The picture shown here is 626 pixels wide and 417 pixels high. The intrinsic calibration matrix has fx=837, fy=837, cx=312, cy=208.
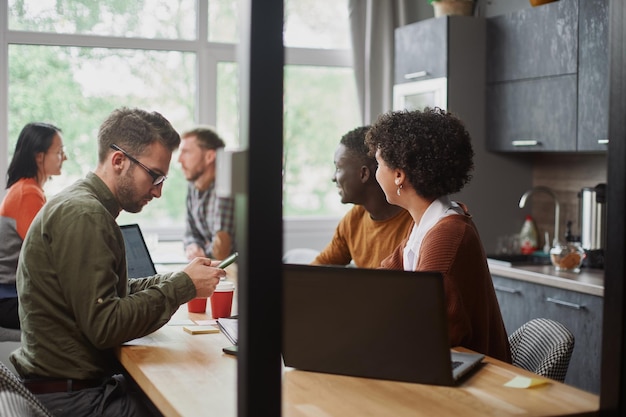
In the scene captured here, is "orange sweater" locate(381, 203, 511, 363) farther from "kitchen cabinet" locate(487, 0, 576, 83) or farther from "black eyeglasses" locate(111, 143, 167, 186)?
"kitchen cabinet" locate(487, 0, 576, 83)

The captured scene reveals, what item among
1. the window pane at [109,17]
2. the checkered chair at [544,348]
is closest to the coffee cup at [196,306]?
the checkered chair at [544,348]

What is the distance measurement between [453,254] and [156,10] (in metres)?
3.84

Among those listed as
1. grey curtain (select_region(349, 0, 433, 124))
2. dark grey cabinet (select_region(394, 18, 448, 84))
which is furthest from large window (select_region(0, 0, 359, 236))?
dark grey cabinet (select_region(394, 18, 448, 84))

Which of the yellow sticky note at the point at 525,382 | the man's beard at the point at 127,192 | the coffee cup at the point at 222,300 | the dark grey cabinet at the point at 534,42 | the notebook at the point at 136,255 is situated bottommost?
the yellow sticky note at the point at 525,382

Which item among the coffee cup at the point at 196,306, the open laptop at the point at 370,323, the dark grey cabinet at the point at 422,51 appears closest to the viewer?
the open laptop at the point at 370,323

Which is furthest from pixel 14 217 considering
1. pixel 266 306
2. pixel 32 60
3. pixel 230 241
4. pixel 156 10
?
pixel 266 306

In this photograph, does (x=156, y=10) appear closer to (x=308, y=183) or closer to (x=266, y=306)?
(x=308, y=183)

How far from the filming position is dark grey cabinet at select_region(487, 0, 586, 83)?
13.3ft

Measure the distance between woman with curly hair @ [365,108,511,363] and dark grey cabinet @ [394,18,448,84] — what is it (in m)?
2.25

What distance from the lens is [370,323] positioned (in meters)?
1.73

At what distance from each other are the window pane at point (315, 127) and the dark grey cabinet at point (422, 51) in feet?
2.68

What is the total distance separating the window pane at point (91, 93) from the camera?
5.27 meters

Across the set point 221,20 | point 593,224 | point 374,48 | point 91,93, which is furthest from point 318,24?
point 593,224

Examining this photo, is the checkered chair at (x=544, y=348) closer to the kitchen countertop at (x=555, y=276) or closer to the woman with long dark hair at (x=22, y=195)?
the kitchen countertop at (x=555, y=276)
